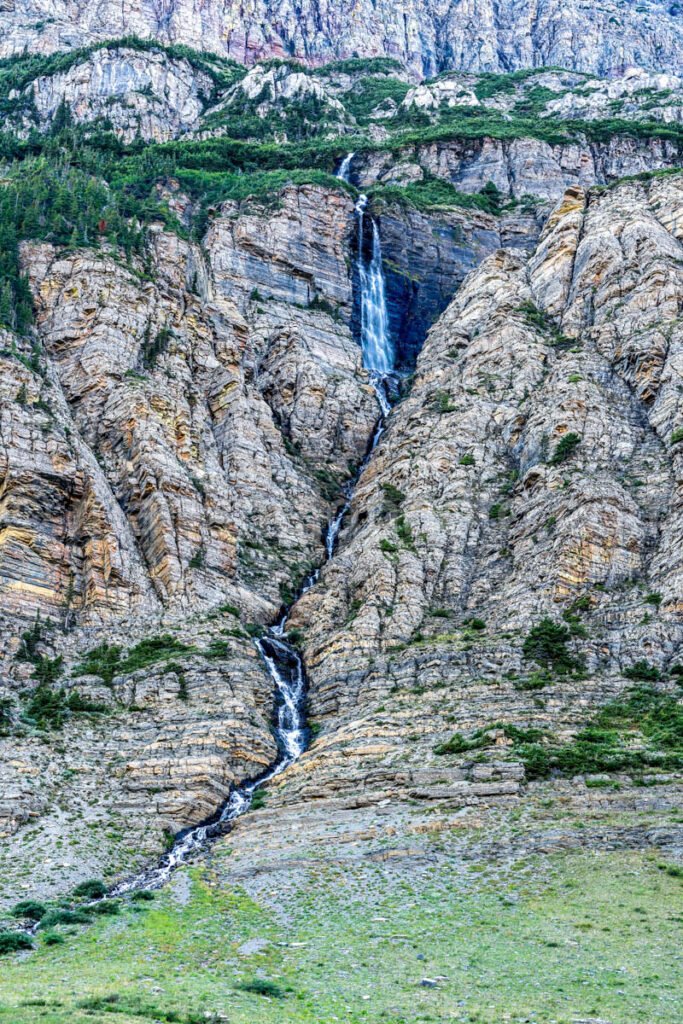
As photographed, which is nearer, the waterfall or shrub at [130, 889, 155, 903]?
shrub at [130, 889, 155, 903]

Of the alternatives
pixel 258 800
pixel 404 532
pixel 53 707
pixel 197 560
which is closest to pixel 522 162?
pixel 404 532

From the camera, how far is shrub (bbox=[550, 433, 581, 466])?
8538cm

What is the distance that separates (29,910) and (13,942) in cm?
551

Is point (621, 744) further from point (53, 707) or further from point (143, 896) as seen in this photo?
point (53, 707)

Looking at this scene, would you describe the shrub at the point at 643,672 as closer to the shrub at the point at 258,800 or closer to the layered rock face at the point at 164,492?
the layered rock face at the point at 164,492

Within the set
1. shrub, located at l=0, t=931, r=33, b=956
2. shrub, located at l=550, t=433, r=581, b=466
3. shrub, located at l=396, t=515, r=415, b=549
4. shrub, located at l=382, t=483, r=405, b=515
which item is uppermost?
shrub, located at l=550, t=433, r=581, b=466

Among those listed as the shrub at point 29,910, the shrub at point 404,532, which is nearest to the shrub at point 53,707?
the shrub at point 29,910

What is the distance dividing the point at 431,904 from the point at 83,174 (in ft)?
344

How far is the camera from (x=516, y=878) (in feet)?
158

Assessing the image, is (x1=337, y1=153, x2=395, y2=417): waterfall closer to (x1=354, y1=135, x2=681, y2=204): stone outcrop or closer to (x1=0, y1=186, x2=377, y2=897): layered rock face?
(x1=0, y1=186, x2=377, y2=897): layered rock face

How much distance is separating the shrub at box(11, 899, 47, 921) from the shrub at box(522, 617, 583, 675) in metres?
32.0

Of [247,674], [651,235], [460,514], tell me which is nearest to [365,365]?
[651,235]

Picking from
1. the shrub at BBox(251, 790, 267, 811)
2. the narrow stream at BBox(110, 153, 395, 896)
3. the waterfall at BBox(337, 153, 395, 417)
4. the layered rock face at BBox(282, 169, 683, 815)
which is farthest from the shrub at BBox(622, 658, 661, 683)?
the waterfall at BBox(337, 153, 395, 417)

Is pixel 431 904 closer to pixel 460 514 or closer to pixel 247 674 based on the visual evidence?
pixel 247 674
